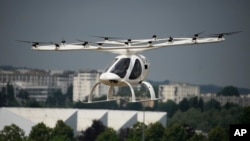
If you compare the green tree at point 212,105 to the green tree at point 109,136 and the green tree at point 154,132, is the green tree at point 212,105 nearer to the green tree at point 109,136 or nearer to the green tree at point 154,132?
the green tree at point 154,132

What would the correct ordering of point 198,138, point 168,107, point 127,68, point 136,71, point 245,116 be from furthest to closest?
1. point 168,107
2. point 245,116
3. point 198,138
4. point 136,71
5. point 127,68

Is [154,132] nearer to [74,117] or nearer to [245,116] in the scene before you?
[245,116]

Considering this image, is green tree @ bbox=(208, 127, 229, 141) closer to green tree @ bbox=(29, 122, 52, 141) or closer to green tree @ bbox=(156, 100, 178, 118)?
green tree @ bbox=(29, 122, 52, 141)

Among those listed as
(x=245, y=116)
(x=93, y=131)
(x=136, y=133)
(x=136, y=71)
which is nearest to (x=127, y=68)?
(x=136, y=71)

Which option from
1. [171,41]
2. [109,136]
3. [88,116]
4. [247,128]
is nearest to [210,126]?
[88,116]

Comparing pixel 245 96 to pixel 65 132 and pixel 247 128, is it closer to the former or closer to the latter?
pixel 65 132

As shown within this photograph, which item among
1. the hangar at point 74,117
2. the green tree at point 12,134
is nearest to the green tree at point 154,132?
the green tree at point 12,134
